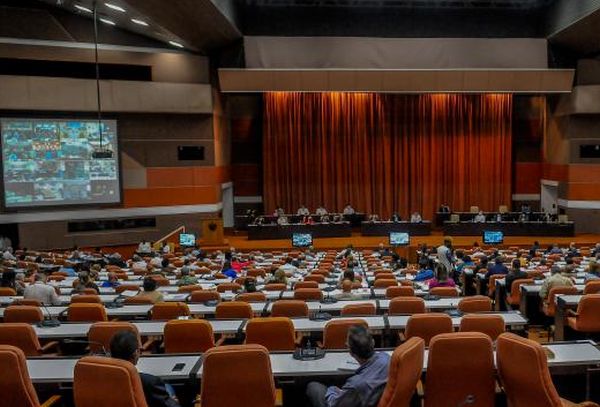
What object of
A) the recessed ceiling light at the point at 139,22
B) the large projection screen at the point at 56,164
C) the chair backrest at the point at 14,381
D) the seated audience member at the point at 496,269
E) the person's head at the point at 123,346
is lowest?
the seated audience member at the point at 496,269

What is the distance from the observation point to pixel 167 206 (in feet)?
64.5

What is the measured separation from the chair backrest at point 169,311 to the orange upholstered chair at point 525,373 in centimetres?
381

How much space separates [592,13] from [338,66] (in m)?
7.79

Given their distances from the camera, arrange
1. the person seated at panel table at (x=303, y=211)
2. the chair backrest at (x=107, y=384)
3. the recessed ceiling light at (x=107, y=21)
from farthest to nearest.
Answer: the person seated at panel table at (x=303, y=211)
the recessed ceiling light at (x=107, y=21)
the chair backrest at (x=107, y=384)

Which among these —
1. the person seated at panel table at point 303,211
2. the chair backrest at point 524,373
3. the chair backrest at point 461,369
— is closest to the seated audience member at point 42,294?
the chair backrest at point 461,369

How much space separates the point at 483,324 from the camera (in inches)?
189

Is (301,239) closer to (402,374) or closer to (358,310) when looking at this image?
(358,310)

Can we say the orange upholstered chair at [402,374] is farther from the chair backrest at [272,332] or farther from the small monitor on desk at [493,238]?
the small monitor on desk at [493,238]

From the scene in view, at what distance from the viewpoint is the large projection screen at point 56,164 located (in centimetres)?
1695

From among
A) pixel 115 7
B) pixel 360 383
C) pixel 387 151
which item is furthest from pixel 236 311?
pixel 387 151

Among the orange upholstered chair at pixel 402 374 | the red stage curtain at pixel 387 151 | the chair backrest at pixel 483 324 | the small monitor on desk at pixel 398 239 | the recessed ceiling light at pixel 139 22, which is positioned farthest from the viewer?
the red stage curtain at pixel 387 151

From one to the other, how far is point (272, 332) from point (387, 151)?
1956cm

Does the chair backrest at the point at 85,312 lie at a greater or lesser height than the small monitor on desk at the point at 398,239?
greater

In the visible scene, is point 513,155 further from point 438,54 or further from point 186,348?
point 186,348
